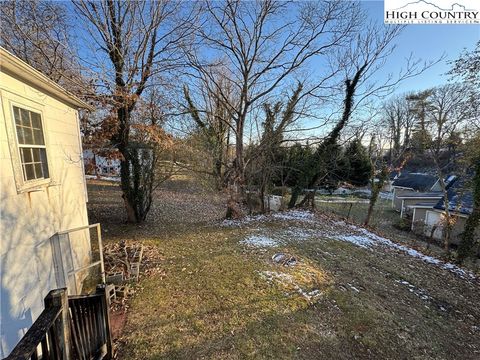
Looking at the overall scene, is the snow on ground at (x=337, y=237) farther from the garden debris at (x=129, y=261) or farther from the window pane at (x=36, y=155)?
the window pane at (x=36, y=155)

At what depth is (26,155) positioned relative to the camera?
10.3ft

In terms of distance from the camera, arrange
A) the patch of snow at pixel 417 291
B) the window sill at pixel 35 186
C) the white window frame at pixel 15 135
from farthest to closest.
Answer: the patch of snow at pixel 417 291, the window sill at pixel 35 186, the white window frame at pixel 15 135

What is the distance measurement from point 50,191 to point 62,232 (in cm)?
70

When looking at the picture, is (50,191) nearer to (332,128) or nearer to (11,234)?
(11,234)

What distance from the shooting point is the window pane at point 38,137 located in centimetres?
341

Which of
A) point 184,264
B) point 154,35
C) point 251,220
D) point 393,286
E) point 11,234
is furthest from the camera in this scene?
point 251,220

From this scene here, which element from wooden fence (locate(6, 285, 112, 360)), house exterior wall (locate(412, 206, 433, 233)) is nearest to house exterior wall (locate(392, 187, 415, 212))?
house exterior wall (locate(412, 206, 433, 233))

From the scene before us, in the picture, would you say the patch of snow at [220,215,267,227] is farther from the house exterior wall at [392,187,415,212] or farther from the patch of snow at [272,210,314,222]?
the house exterior wall at [392,187,415,212]

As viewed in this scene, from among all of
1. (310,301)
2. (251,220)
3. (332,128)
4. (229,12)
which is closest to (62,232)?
(310,301)

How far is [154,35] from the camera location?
7.58 metres

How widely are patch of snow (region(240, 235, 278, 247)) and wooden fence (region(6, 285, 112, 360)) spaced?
4.06 m

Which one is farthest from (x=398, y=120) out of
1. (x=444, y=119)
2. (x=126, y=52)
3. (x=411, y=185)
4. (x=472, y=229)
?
(x=126, y=52)

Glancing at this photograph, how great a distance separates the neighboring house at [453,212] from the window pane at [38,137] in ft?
47.4

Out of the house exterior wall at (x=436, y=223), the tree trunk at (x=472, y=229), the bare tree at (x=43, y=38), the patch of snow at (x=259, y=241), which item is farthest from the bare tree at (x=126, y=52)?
the house exterior wall at (x=436, y=223)
